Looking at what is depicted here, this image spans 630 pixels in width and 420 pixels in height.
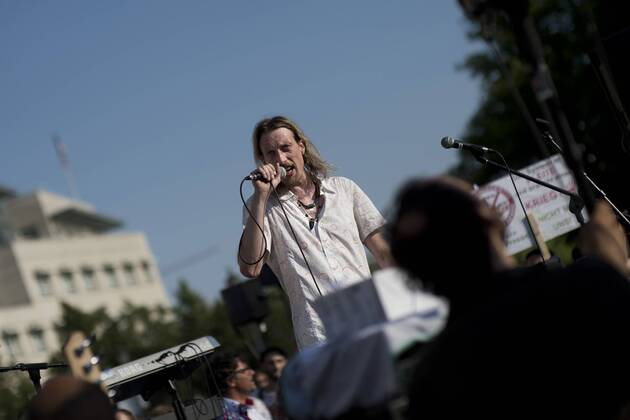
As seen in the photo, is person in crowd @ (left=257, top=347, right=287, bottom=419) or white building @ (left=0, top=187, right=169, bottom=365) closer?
person in crowd @ (left=257, top=347, right=287, bottom=419)

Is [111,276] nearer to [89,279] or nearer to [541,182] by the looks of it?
[89,279]

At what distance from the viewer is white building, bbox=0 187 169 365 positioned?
179 ft

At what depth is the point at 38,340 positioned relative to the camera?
54.7m

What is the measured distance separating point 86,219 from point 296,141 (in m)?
70.5

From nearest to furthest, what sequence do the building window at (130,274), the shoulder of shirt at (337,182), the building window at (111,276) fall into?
the shoulder of shirt at (337,182) < the building window at (111,276) < the building window at (130,274)

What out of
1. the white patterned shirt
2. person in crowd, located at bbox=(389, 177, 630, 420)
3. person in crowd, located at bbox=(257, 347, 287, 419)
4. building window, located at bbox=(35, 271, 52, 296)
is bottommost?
person in crowd, located at bbox=(257, 347, 287, 419)

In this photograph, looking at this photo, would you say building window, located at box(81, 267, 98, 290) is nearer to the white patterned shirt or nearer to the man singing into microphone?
the man singing into microphone

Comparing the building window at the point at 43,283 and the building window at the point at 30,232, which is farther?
the building window at the point at 30,232

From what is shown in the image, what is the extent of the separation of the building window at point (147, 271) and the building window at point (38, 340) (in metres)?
12.9

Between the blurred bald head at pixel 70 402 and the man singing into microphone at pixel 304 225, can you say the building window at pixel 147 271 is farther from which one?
the blurred bald head at pixel 70 402

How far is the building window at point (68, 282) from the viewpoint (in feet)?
197

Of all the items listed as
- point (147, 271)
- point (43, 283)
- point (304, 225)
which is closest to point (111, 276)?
point (147, 271)

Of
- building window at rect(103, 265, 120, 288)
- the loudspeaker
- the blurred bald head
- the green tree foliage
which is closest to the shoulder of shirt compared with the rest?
the blurred bald head

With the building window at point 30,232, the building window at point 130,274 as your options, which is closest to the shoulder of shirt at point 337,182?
the building window at point 130,274
